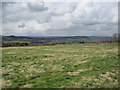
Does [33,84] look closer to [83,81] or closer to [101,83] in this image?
[83,81]

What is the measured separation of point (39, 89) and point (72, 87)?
8.79ft

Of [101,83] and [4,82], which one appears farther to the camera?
[4,82]

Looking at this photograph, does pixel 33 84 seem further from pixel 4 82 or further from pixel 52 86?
pixel 4 82

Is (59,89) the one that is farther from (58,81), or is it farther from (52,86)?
(58,81)

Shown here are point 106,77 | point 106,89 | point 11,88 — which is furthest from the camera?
Result: point 106,77

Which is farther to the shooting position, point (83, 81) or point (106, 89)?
point (83, 81)

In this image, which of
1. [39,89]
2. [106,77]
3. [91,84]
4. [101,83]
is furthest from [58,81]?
[106,77]

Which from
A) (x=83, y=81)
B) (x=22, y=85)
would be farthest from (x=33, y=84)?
(x=83, y=81)

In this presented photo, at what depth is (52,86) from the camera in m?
10.3

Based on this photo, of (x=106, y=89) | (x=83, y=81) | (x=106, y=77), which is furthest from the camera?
(x=106, y=77)

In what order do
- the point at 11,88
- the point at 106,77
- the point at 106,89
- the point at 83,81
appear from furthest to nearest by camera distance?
the point at 106,77, the point at 83,81, the point at 11,88, the point at 106,89

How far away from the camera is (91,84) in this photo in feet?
34.4

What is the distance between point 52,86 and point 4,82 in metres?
4.84

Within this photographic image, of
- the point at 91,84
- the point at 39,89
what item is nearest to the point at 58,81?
the point at 39,89
